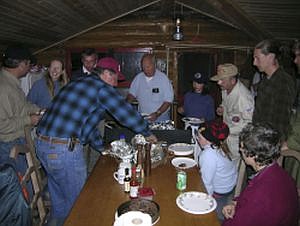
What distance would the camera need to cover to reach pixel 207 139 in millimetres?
2348

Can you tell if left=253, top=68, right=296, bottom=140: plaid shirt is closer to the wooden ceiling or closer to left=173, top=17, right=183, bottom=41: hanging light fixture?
the wooden ceiling

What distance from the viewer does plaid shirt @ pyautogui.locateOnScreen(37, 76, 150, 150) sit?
7.34 feet

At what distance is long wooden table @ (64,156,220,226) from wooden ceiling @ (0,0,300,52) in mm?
2009

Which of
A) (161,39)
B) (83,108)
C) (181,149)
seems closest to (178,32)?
(161,39)

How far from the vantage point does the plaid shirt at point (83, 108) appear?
2238 mm

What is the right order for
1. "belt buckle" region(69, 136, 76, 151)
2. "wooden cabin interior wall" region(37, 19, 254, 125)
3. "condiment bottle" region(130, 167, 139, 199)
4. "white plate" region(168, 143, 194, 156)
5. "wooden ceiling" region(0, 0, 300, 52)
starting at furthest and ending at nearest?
"wooden cabin interior wall" region(37, 19, 254, 125), "wooden ceiling" region(0, 0, 300, 52), "white plate" region(168, 143, 194, 156), "belt buckle" region(69, 136, 76, 151), "condiment bottle" region(130, 167, 139, 199)

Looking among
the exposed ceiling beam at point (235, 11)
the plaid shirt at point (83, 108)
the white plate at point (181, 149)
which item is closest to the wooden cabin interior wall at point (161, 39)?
the exposed ceiling beam at point (235, 11)

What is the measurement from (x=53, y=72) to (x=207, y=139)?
213 cm

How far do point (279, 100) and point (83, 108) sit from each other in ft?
6.01

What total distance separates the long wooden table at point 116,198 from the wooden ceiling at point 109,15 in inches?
79.1

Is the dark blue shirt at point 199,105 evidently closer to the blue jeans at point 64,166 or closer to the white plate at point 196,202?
the blue jeans at point 64,166

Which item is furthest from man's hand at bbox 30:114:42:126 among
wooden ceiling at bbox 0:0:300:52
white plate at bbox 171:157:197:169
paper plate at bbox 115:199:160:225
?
paper plate at bbox 115:199:160:225

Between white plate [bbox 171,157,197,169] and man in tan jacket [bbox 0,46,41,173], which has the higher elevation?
man in tan jacket [bbox 0,46,41,173]

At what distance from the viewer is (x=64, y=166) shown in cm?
234
